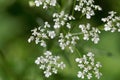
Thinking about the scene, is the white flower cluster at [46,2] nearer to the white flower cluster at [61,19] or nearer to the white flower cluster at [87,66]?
the white flower cluster at [61,19]

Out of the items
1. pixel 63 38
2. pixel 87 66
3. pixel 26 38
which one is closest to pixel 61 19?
pixel 63 38

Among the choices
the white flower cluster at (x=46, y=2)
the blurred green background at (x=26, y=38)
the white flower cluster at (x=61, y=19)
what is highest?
the blurred green background at (x=26, y=38)

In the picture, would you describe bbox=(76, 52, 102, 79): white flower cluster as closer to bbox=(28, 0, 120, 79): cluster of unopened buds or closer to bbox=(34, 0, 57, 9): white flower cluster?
bbox=(28, 0, 120, 79): cluster of unopened buds

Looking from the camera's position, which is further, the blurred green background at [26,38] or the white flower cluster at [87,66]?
the blurred green background at [26,38]

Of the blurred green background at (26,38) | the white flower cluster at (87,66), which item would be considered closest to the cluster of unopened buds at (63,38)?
the white flower cluster at (87,66)

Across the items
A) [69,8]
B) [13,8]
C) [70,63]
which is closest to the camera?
[69,8]

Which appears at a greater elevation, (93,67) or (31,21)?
(31,21)

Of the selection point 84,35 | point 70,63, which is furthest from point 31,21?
point 84,35

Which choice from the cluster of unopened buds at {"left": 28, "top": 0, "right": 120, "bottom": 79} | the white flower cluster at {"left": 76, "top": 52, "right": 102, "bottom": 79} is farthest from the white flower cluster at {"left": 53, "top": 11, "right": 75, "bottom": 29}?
the white flower cluster at {"left": 76, "top": 52, "right": 102, "bottom": 79}

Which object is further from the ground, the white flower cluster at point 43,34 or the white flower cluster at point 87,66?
the white flower cluster at point 43,34

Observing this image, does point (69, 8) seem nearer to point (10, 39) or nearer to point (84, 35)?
point (84, 35)

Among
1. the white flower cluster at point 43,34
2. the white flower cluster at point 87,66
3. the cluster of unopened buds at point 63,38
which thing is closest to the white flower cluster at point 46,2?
the cluster of unopened buds at point 63,38
